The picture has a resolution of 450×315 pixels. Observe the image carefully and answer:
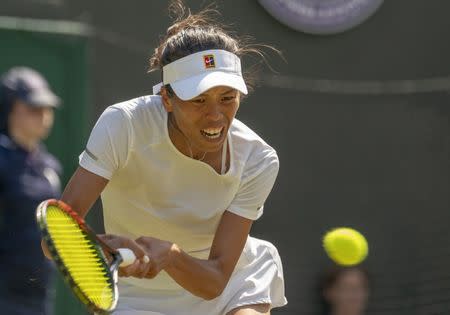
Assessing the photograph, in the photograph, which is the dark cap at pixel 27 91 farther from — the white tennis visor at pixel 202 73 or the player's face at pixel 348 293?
the player's face at pixel 348 293

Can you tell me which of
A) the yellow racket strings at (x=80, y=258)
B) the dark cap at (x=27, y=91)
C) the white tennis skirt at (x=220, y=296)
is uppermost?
the dark cap at (x=27, y=91)

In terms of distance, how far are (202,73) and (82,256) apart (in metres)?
0.80

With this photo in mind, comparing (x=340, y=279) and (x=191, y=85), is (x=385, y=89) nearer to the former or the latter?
(x=340, y=279)

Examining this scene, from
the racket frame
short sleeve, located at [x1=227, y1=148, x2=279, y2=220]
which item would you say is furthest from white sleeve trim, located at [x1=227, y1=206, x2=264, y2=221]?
the racket frame

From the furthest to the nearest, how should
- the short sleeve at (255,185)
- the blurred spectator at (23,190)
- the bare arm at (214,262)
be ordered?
1. the blurred spectator at (23,190)
2. the short sleeve at (255,185)
3. the bare arm at (214,262)

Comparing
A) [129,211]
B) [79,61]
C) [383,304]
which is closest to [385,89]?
[383,304]

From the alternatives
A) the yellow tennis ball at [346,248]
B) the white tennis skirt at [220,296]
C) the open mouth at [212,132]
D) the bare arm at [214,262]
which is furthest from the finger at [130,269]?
the yellow tennis ball at [346,248]

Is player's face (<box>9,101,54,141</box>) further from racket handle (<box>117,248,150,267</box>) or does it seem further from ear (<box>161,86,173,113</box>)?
racket handle (<box>117,248,150,267</box>)

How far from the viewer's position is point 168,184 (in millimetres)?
3732

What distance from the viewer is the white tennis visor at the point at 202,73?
3.51m

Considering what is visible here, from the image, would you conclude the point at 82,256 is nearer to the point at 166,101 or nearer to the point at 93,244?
the point at 93,244

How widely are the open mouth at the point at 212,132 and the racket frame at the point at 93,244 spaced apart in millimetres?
626

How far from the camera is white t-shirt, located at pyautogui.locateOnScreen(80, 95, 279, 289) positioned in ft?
12.0

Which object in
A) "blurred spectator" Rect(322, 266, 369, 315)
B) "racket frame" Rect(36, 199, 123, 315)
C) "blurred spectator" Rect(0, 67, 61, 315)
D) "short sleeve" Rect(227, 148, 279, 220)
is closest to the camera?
"racket frame" Rect(36, 199, 123, 315)
